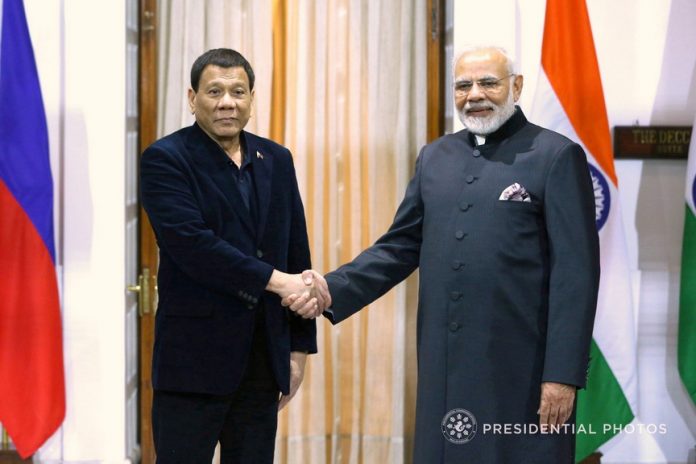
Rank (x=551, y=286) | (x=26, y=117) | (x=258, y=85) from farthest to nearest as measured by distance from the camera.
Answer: (x=258, y=85)
(x=26, y=117)
(x=551, y=286)

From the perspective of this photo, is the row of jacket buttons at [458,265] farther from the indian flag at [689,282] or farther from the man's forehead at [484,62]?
the indian flag at [689,282]

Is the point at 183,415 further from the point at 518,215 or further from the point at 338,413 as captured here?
the point at 338,413

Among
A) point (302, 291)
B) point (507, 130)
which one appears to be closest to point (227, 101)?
point (302, 291)

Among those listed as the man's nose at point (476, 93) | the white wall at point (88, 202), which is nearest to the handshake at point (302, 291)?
the man's nose at point (476, 93)

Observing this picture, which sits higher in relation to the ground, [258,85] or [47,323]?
[258,85]

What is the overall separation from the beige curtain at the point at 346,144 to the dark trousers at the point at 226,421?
4.36 feet

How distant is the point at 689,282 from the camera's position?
3.71 meters

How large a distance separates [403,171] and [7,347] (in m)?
1.71

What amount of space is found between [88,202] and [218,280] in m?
1.44

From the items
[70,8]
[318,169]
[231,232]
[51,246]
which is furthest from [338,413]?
[70,8]

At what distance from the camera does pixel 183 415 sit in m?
2.57

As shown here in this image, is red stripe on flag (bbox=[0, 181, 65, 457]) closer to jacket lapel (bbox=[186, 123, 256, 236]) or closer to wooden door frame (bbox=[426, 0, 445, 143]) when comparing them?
jacket lapel (bbox=[186, 123, 256, 236])

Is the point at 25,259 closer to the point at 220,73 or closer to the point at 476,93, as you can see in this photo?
the point at 220,73

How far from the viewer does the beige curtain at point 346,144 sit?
3936mm
